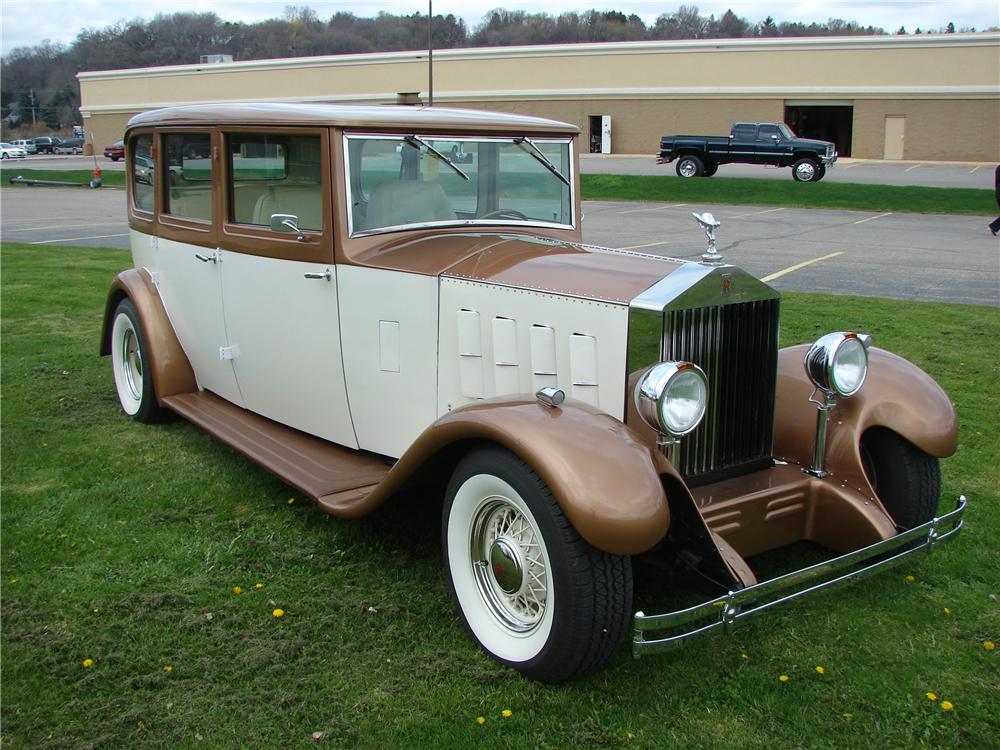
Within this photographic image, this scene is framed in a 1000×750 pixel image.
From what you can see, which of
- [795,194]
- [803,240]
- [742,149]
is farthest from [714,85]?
[803,240]

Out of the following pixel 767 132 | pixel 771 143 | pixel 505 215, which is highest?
pixel 767 132

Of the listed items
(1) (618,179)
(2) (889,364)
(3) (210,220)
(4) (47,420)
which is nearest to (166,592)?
(3) (210,220)

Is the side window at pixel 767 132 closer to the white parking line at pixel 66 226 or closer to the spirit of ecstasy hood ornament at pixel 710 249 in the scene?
the white parking line at pixel 66 226

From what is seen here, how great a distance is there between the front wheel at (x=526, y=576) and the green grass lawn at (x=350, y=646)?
→ 119 millimetres

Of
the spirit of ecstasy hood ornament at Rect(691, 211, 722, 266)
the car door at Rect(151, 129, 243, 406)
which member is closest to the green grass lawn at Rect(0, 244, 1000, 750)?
the car door at Rect(151, 129, 243, 406)

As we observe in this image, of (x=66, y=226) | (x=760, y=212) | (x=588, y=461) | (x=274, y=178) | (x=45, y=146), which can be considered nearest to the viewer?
(x=588, y=461)

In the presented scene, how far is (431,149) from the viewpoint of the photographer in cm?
388

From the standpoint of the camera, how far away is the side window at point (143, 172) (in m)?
5.18

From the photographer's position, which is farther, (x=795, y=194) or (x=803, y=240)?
(x=795, y=194)

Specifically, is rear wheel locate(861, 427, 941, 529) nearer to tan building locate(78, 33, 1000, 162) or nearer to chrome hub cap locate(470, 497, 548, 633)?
chrome hub cap locate(470, 497, 548, 633)

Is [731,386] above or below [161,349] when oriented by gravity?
above

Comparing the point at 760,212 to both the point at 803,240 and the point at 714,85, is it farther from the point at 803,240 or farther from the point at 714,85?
the point at 714,85

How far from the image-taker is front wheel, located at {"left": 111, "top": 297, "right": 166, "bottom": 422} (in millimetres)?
5184

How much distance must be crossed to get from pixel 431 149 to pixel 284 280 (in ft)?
2.94
